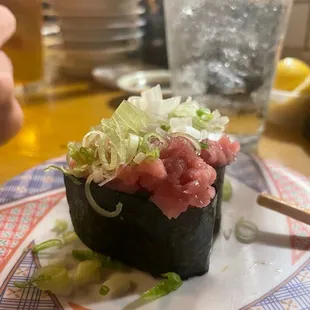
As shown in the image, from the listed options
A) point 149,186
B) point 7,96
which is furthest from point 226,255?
point 7,96

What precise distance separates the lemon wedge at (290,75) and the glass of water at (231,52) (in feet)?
0.95

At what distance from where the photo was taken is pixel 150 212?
26.2 inches

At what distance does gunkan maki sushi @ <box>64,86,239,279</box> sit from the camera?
2.11ft

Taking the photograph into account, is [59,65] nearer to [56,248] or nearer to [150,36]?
[150,36]

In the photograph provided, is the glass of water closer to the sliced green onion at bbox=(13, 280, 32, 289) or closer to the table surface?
the table surface

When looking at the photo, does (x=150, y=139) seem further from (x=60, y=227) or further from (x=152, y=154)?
(x=60, y=227)

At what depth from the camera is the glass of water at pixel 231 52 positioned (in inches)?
39.9

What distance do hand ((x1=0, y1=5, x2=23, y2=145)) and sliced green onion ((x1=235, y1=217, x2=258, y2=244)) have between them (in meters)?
0.46

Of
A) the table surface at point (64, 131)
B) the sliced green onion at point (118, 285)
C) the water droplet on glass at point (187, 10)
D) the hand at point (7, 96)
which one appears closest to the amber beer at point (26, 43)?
the table surface at point (64, 131)

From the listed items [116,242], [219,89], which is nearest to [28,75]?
[219,89]

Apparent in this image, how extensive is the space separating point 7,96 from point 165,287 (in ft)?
1.48

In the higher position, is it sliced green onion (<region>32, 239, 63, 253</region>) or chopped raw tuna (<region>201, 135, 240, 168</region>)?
chopped raw tuna (<region>201, 135, 240, 168</region>)

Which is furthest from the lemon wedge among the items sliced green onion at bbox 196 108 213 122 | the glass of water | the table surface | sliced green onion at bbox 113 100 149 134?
sliced green onion at bbox 113 100 149 134

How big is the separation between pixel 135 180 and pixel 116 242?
0.39 ft
